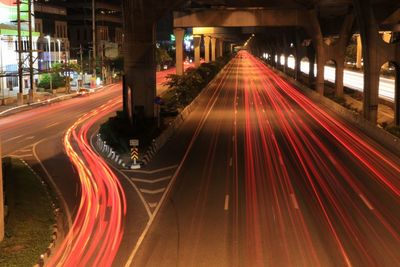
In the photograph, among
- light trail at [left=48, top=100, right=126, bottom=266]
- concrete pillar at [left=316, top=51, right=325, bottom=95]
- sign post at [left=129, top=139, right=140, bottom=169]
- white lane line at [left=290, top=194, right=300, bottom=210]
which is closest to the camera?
light trail at [left=48, top=100, right=126, bottom=266]

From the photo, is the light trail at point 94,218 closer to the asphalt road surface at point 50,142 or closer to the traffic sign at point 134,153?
the asphalt road surface at point 50,142

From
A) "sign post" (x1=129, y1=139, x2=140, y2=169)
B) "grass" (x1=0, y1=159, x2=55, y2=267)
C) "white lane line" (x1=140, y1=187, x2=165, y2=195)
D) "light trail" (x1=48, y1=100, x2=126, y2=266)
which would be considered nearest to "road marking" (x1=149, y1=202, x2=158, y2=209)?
"light trail" (x1=48, y1=100, x2=126, y2=266)

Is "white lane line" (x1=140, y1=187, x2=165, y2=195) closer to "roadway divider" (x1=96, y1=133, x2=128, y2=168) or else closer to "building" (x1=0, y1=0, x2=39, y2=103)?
"roadway divider" (x1=96, y1=133, x2=128, y2=168)

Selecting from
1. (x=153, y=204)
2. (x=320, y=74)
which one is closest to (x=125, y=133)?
(x=153, y=204)

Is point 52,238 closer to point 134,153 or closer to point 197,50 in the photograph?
point 134,153

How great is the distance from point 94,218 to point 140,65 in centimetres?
2208

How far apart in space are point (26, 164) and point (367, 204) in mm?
19110

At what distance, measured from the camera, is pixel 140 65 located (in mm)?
42531

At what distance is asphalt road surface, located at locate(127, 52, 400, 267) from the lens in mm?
17766

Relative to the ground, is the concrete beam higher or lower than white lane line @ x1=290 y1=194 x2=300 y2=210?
higher

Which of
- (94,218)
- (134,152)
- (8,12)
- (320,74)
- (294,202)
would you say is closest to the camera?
(94,218)

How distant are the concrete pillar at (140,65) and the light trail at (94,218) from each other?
6.60 meters

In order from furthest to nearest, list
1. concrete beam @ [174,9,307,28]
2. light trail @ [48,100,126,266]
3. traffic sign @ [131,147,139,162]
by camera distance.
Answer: concrete beam @ [174,9,307,28]
traffic sign @ [131,147,139,162]
light trail @ [48,100,126,266]

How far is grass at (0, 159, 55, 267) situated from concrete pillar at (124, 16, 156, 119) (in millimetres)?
14810
